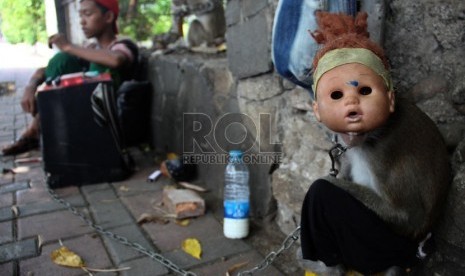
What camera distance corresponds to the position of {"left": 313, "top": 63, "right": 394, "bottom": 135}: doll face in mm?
→ 1152

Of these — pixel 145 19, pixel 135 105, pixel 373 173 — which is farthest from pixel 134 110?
pixel 373 173

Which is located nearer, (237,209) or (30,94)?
(237,209)

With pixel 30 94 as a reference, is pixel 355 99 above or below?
above

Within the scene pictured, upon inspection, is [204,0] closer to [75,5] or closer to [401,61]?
[75,5]

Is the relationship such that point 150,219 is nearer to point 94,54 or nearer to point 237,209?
point 237,209

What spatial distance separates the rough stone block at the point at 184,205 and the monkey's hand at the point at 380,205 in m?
1.58

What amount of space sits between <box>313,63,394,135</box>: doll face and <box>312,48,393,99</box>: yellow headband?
0.01m

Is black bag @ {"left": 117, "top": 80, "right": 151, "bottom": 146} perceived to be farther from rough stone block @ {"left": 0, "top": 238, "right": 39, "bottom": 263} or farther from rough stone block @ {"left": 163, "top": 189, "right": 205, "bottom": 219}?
rough stone block @ {"left": 0, "top": 238, "right": 39, "bottom": 263}

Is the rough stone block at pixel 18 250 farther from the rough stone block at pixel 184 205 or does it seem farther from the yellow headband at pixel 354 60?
the yellow headband at pixel 354 60

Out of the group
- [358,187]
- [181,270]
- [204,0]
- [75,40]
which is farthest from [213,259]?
[204,0]

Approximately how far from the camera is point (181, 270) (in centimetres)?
198

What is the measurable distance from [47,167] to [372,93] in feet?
9.33

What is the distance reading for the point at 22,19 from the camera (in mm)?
2668

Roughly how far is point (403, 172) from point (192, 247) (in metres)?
1.39
